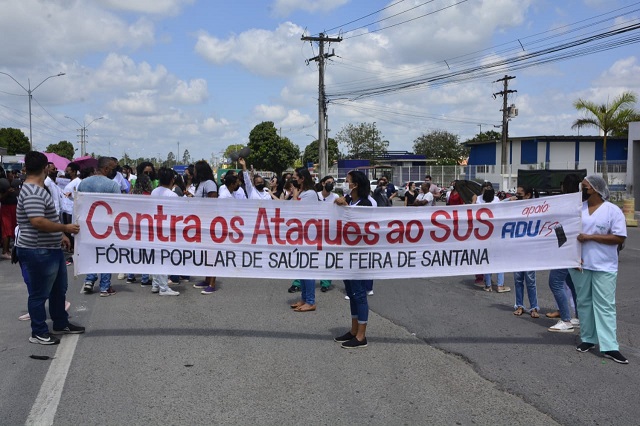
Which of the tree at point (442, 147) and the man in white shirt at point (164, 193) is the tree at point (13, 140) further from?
the man in white shirt at point (164, 193)

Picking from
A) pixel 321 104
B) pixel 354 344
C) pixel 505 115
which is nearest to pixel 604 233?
pixel 354 344

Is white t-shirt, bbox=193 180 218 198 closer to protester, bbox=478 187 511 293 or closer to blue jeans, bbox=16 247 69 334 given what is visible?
blue jeans, bbox=16 247 69 334

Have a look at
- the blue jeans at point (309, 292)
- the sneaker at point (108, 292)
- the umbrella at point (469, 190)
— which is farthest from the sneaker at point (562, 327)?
the sneaker at point (108, 292)

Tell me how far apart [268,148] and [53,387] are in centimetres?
6398

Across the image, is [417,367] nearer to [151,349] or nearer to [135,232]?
[151,349]

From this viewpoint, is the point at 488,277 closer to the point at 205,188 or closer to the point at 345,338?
the point at 345,338

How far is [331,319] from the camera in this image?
7.18 meters

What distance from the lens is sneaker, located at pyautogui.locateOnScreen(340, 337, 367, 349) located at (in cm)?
594

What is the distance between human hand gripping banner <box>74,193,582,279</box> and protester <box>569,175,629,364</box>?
0.32m

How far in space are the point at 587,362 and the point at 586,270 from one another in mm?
886

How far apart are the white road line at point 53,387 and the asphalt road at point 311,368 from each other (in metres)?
0.04

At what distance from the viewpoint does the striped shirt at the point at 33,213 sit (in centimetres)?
571

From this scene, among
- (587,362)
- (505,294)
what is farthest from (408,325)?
(505,294)

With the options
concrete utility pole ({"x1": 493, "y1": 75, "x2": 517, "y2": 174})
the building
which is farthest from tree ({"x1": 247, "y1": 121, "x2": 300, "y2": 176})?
concrete utility pole ({"x1": 493, "y1": 75, "x2": 517, "y2": 174})
